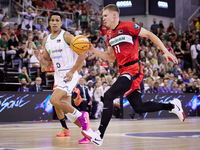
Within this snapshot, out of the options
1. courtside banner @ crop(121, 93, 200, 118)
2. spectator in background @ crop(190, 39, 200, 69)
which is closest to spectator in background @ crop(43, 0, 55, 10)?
courtside banner @ crop(121, 93, 200, 118)

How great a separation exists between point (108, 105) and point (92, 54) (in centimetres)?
1240

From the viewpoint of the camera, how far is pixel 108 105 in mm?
5461

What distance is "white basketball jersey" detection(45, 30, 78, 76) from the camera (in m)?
7.02

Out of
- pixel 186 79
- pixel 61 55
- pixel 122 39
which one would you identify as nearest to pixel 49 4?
pixel 186 79

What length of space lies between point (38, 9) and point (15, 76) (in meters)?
5.52

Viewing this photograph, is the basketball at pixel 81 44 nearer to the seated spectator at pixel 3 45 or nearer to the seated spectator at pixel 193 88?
the seated spectator at pixel 3 45

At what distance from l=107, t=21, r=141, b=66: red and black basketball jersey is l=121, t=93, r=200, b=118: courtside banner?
31.4 feet

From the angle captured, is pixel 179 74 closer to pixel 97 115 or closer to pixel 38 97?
pixel 97 115

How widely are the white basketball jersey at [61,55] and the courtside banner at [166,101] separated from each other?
8615 millimetres

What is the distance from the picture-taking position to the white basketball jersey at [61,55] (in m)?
7.02

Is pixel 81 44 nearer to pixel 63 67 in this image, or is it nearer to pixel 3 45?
pixel 63 67

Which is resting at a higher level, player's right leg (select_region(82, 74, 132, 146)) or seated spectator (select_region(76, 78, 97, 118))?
player's right leg (select_region(82, 74, 132, 146))

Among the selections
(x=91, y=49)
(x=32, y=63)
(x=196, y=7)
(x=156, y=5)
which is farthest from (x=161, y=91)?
(x=196, y=7)

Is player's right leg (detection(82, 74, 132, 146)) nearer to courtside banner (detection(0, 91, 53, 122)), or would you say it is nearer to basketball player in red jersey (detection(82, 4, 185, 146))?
basketball player in red jersey (detection(82, 4, 185, 146))
